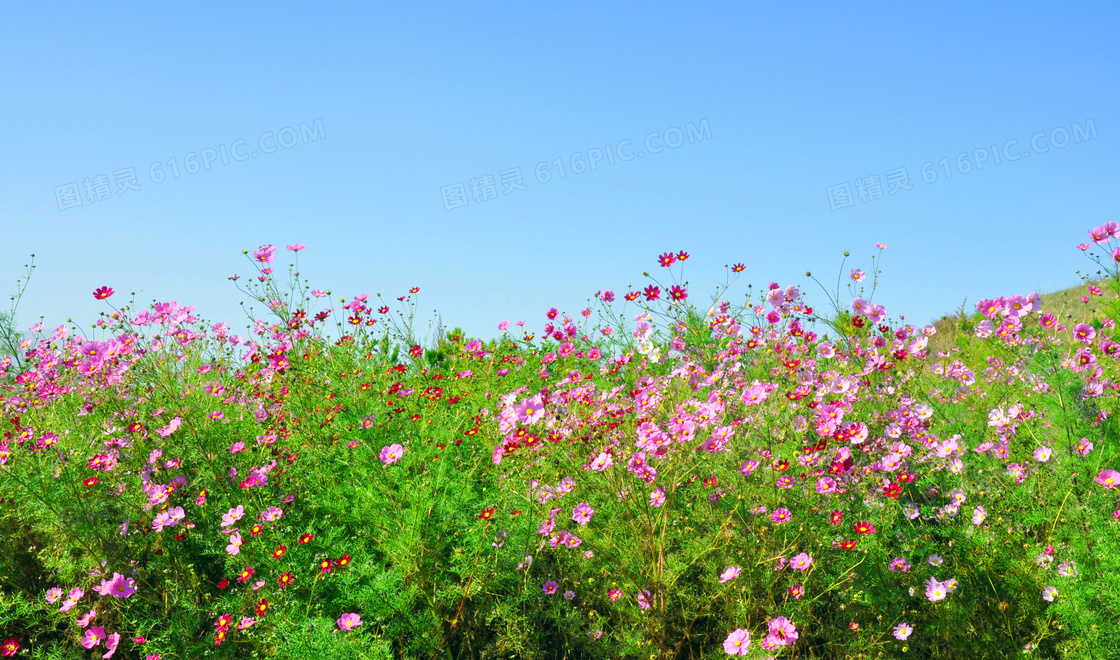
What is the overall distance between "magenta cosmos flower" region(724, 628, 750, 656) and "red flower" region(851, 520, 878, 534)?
550mm

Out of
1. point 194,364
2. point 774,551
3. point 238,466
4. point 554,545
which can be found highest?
point 194,364

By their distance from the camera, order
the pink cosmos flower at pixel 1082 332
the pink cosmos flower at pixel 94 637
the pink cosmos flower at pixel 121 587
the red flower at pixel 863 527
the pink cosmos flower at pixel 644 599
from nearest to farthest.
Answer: the pink cosmos flower at pixel 644 599 → the red flower at pixel 863 527 → the pink cosmos flower at pixel 121 587 → the pink cosmos flower at pixel 94 637 → the pink cosmos flower at pixel 1082 332

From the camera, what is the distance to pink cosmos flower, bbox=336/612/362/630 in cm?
237

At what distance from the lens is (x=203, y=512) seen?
9.95 feet

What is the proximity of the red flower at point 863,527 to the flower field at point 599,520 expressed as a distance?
17 mm

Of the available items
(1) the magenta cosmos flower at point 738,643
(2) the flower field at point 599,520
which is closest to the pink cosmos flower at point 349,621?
(2) the flower field at point 599,520

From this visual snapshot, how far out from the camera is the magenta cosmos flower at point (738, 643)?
7.56 ft

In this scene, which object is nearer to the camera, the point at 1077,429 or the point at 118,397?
the point at 1077,429

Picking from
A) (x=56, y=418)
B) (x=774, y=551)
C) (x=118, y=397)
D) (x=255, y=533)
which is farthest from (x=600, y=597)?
(x=56, y=418)

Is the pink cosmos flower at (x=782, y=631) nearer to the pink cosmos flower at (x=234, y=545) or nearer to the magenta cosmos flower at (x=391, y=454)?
the magenta cosmos flower at (x=391, y=454)

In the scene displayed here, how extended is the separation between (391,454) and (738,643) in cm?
136

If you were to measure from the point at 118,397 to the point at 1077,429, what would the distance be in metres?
4.06

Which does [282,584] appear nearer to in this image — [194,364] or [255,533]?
[255,533]

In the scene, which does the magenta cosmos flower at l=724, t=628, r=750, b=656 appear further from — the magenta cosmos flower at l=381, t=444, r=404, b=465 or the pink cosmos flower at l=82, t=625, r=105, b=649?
the pink cosmos flower at l=82, t=625, r=105, b=649
